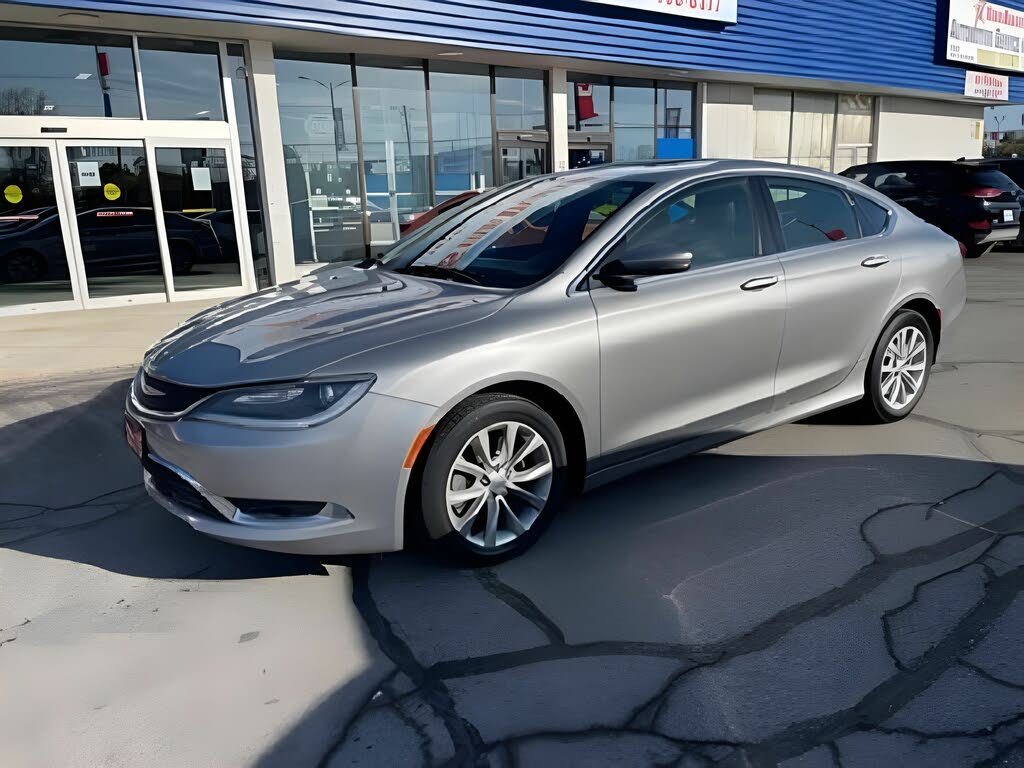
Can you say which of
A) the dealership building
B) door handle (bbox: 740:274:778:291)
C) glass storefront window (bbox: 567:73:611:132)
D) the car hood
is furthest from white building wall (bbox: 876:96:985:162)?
the car hood

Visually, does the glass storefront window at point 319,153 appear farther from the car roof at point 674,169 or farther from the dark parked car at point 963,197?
the car roof at point 674,169

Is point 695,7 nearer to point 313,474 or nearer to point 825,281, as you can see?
point 825,281

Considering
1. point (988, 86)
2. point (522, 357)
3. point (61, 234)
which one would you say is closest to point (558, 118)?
point (61, 234)

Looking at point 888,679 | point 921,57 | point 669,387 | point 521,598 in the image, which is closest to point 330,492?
point 521,598

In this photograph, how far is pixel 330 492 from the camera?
2.92 meters

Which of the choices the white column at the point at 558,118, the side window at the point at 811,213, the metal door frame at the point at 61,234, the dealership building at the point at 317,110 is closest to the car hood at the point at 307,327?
the side window at the point at 811,213

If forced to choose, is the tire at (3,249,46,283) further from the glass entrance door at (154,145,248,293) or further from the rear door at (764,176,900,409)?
the rear door at (764,176,900,409)

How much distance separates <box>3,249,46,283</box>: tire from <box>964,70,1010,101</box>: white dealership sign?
73.6ft

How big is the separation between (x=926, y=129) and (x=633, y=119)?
40.9 ft

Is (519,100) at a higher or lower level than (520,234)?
higher

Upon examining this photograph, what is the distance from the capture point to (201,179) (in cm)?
1111

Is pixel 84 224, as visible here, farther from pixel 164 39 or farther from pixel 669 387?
pixel 669 387

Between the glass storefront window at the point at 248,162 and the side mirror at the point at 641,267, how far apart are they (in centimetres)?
926

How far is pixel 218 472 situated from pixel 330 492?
1.38ft
